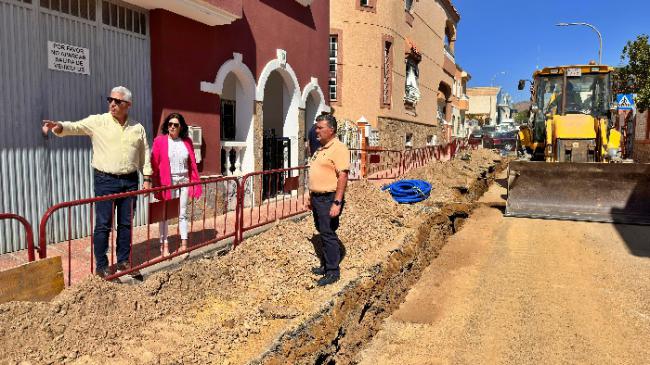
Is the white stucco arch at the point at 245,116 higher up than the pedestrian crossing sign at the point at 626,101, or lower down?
lower down

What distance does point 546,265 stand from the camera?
7.16m

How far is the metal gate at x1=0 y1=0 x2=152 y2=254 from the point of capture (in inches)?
209

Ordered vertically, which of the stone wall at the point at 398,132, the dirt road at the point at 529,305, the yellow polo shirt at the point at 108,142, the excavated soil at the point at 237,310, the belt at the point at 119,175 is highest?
the stone wall at the point at 398,132

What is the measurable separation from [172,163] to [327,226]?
6.65 ft

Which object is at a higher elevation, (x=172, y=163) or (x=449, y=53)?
(x=449, y=53)

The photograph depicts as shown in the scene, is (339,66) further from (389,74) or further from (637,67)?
(637,67)

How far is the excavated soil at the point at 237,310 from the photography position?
3.08 m

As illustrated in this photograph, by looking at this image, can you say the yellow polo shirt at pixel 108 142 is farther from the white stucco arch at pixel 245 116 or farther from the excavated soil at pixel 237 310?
the white stucco arch at pixel 245 116

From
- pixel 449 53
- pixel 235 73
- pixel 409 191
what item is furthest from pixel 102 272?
pixel 449 53

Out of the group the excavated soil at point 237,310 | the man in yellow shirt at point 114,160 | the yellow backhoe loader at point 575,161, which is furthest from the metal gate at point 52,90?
the yellow backhoe loader at point 575,161

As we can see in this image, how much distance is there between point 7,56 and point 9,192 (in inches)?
61.0

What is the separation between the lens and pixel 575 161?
11.5m

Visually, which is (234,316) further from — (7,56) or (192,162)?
(7,56)

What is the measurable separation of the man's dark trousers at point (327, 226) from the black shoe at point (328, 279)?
3cm
